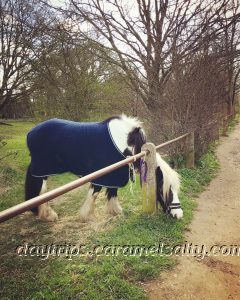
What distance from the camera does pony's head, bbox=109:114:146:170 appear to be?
4059 mm

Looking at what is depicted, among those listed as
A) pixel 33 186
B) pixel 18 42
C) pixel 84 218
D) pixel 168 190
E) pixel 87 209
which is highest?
pixel 18 42

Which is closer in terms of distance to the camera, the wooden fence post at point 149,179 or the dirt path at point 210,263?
the dirt path at point 210,263

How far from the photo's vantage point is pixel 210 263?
3.16 meters

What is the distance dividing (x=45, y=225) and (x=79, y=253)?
107 centimetres

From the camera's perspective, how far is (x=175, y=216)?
411 cm

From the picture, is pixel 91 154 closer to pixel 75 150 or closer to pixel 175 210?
pixel 75 150

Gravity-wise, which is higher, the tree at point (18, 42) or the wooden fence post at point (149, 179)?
the tree at point (18, 42)

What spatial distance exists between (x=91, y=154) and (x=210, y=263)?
2.07 metres

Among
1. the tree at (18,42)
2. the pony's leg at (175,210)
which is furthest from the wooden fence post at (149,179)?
the tree at (18,42)

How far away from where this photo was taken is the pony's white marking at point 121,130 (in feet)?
13.3

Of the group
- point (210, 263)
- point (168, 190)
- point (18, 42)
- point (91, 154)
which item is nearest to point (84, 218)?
point (91, 154)

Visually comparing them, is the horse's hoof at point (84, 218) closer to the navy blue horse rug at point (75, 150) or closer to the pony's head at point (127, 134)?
the navy blue horse rug at point (75, 150)

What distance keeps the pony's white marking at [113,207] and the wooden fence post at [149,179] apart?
0.43m

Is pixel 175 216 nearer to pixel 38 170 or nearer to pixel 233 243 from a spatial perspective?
pixel 233 243
